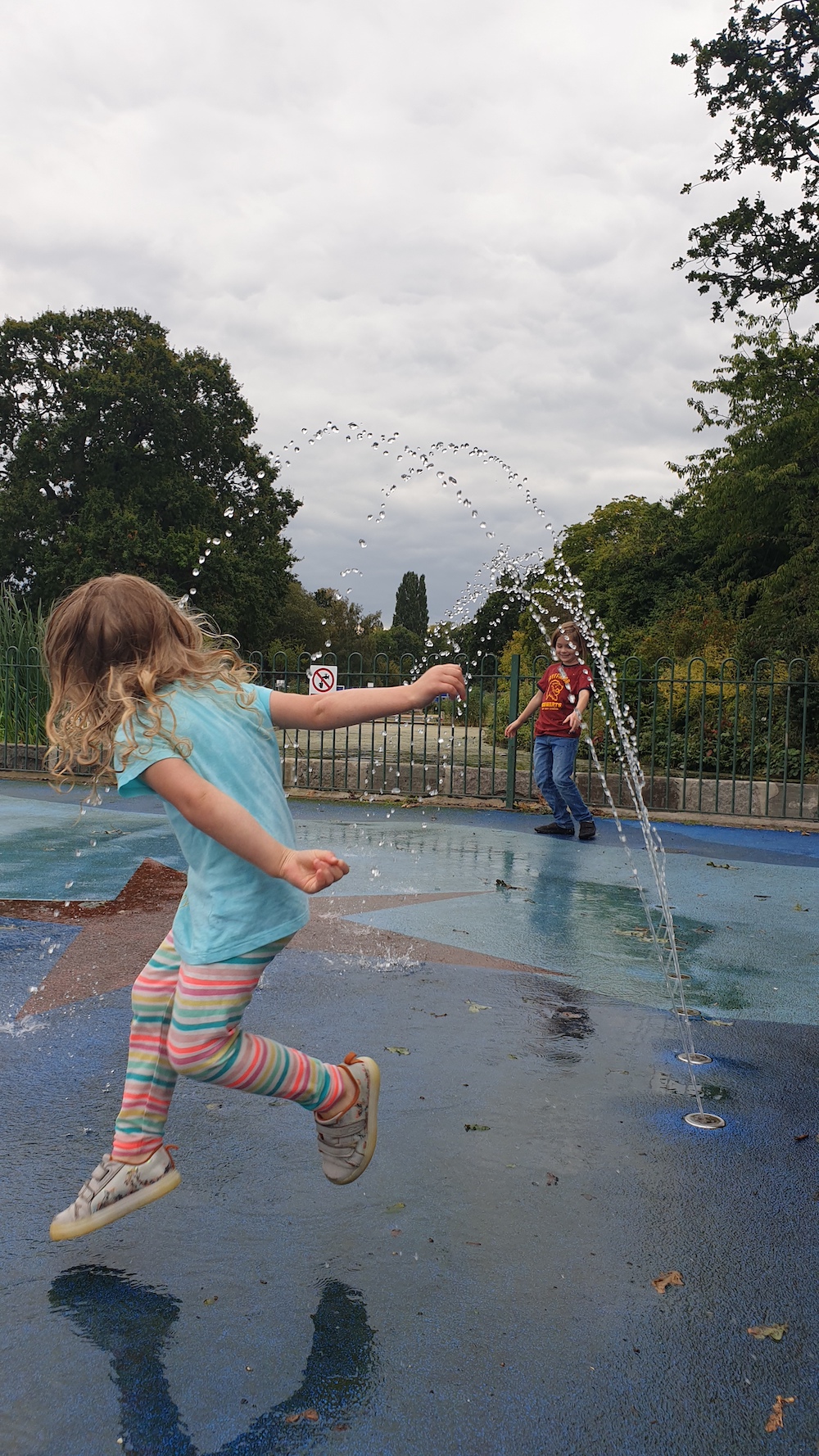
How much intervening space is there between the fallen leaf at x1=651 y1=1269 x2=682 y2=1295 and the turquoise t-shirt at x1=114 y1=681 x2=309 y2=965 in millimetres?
1104

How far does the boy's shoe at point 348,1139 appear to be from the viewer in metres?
2.52

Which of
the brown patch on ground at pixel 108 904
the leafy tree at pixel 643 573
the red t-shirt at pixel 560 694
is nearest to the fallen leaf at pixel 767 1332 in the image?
the brown patch on ground at pixel 108 904

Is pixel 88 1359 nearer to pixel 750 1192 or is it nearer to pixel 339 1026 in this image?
pixel 750 1192

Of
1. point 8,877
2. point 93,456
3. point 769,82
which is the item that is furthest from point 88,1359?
point 93,456

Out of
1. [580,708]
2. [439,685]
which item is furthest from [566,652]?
[439,685]

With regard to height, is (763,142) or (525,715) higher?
(763,142)

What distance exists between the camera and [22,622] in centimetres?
1658

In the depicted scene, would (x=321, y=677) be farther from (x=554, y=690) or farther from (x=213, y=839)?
(x=213, y=839)

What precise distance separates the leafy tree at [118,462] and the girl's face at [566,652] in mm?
24304

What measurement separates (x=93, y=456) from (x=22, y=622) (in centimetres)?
1876

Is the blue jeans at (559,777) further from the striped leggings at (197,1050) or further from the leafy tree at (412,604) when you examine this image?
the leafy tree at (412,604)

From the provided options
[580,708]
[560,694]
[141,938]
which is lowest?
[141,938]

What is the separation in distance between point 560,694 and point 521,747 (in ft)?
18.0

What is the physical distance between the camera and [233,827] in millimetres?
2135
